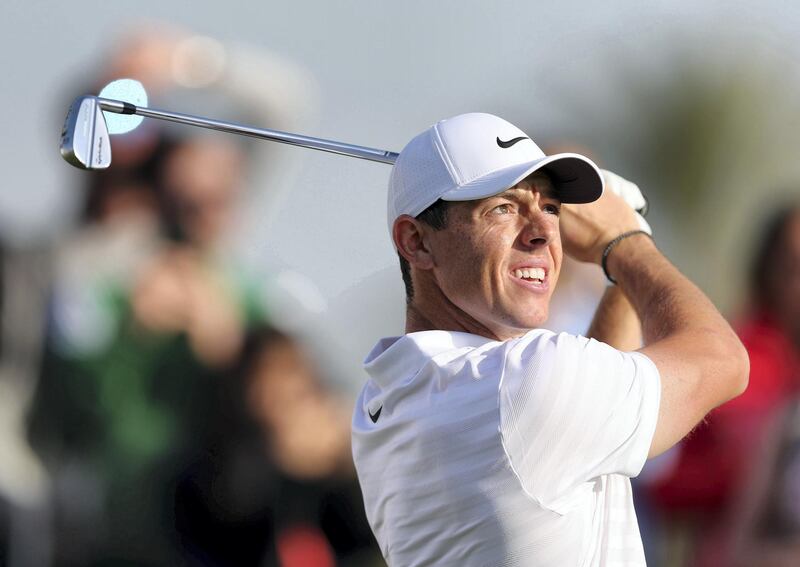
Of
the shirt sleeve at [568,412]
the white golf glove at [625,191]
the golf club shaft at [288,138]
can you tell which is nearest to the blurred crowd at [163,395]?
the golf club shaft at [288,138]

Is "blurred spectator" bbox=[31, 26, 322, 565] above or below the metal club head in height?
below

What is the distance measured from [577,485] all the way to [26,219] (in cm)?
189

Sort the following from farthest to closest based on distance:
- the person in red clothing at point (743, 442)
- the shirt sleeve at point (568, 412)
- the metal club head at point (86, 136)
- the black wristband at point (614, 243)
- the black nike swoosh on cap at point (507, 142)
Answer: the person in red clothing at point (743, 442), the metal club head at point (86, 136), the black wristband at point (614, 243), the black nike swoosh on cap at point (507, 142), the shirt sleeve at point (568, 412)

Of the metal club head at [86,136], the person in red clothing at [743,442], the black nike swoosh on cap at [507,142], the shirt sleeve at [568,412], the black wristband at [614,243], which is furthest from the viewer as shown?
the person in red clothing at [743,442]

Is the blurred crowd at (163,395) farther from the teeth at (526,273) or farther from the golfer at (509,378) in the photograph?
the teeth at (526,273)

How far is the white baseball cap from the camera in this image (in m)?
1.55

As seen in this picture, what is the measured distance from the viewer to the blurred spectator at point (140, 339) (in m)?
2.76

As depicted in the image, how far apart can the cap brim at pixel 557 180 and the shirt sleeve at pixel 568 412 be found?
220mm

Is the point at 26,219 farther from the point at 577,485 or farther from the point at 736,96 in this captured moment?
the point at 736,96

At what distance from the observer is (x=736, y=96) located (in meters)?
3.82

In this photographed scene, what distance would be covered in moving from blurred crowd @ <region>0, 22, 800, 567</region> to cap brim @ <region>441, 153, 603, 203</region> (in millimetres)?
1025

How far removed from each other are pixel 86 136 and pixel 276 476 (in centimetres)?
116

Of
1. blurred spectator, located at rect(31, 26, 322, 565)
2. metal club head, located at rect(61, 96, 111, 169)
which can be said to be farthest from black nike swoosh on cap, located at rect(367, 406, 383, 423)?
blurred spectator, located at rect(31, 26, 322, 565)

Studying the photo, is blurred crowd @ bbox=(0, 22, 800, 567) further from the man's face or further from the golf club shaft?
the man's face
